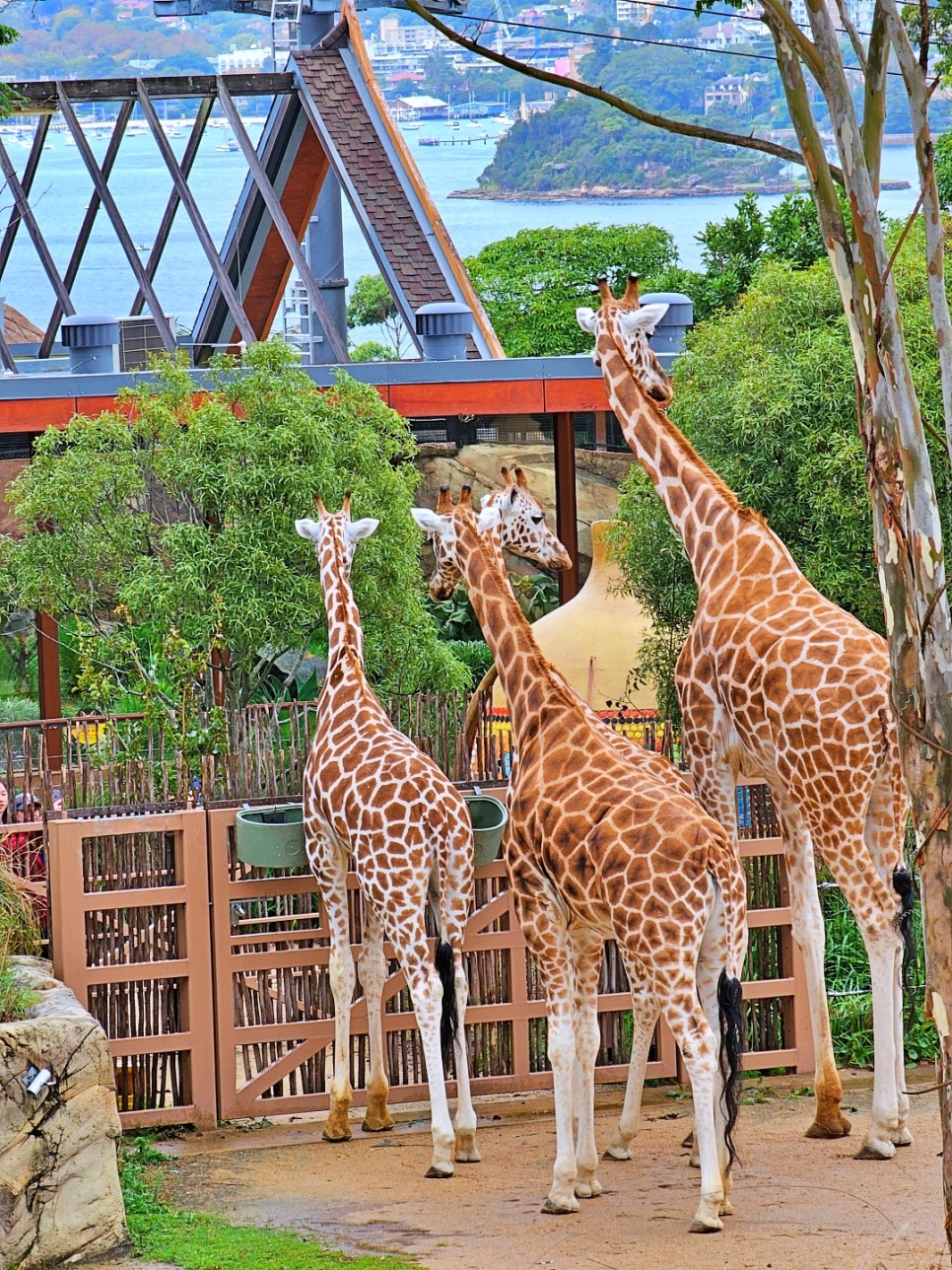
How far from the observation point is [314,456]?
1141 centimetres

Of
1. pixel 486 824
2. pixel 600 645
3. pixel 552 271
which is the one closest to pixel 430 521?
pixel 486 824

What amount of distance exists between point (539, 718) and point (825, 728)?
1.13 meters

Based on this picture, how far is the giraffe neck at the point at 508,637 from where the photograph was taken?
7203 millimetres

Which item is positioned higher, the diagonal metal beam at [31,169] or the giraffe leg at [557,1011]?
the diagonal metal beam at [31,169]

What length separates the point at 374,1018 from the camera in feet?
25.5

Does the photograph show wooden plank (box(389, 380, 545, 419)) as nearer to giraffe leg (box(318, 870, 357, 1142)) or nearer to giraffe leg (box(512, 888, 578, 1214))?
giraffe leg (box(318, 870, 357, 1142))

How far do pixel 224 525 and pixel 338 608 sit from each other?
3602 millimetres

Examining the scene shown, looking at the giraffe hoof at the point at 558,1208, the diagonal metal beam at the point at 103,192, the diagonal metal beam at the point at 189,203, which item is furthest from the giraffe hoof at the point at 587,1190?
the diagonal metal beam at the point at 103,192

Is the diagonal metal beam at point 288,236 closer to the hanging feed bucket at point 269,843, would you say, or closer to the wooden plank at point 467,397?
the wooden plank at point 467,397

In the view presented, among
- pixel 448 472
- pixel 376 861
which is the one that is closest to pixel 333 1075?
pixel 376 861

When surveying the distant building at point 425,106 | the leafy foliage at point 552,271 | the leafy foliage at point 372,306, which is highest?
the distant building at point 425,106

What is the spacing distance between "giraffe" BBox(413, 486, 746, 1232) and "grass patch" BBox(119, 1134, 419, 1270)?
2.92ft

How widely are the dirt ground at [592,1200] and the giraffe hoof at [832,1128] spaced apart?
0.05 m

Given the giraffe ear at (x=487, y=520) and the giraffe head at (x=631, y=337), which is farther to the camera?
the giraffe head at (x=631, y=337)
